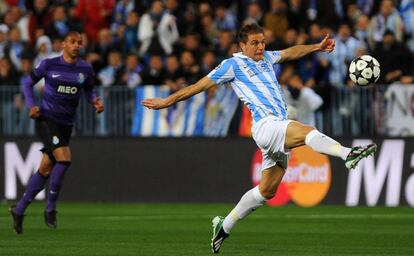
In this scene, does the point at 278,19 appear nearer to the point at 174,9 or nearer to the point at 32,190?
the point at 174,9

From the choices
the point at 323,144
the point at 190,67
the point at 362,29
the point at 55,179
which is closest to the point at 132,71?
the point at 190,67

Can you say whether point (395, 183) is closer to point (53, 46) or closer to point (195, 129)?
point (195, 129)

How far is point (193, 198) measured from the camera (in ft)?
66.4

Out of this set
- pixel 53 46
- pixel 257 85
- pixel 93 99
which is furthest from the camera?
pixel 53 46

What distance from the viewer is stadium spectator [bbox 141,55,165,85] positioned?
21.2 meters

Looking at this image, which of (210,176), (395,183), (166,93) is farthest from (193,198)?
(395,183)

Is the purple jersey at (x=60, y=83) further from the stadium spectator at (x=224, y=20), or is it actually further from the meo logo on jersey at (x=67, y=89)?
the stadium spectator at (x=224, y=20)

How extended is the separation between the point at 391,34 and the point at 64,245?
955 cm

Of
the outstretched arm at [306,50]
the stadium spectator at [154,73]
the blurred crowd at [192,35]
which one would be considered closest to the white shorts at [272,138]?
the outstretched arm at [306,50]

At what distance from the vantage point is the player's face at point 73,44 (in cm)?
1465

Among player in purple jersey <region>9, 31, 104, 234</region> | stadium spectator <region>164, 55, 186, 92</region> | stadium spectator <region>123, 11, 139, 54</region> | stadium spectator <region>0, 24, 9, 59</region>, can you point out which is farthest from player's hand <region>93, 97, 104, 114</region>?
stadium spectator <region>0, 24, 9, 59</region>

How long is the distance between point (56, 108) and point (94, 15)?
8792mm

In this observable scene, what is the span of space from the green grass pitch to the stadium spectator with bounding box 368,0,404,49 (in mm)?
3583

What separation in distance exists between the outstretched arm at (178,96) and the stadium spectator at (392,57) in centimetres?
918
